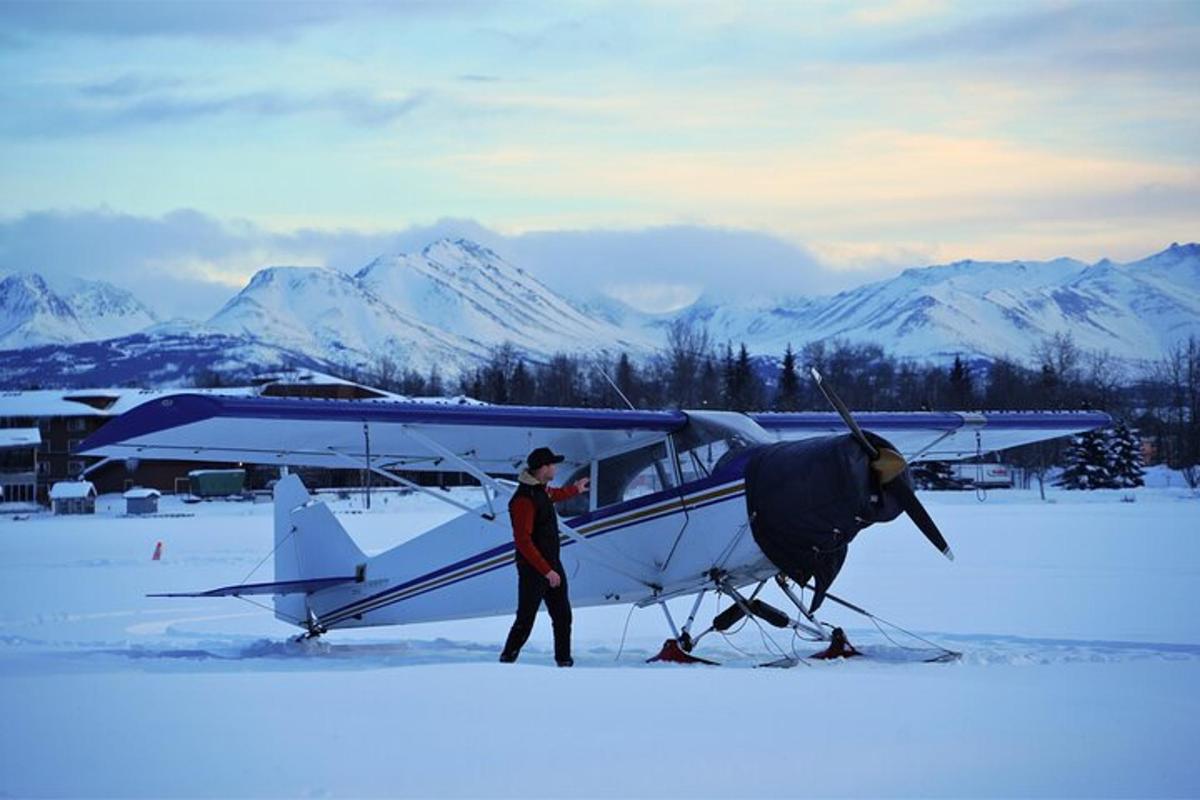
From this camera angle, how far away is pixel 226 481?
63.4m

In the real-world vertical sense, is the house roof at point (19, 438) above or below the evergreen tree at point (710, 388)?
below

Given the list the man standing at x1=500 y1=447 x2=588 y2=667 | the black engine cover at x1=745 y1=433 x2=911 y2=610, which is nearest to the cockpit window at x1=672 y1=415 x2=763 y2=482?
the black engine cover at x1=745 y1=433 x2=911 y2=610

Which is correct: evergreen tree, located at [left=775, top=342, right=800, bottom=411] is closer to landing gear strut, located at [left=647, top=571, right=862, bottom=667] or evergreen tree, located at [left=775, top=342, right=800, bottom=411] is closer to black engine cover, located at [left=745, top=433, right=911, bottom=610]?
landing gear strut, located at [left=647, top=571, right=862, bottom=667]

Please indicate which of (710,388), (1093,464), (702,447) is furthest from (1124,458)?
(702,447)

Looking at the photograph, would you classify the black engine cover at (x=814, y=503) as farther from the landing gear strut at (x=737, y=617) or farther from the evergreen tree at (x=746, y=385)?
the evergreen tree at (x=746, y=385)

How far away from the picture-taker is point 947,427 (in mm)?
12602

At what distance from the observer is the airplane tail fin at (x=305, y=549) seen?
493 inches

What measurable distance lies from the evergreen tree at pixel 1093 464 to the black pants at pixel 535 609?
57.6 meters

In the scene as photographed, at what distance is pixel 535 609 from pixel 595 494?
1972mm

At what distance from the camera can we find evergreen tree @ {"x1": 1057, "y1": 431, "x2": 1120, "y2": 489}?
2464 inches

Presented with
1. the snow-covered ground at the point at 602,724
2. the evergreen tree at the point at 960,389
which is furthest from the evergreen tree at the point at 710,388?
the snow-covered ground at the point at 602,724

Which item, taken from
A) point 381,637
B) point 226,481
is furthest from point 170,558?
point 226,481

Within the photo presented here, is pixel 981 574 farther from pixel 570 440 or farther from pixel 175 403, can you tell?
pixel 175 403

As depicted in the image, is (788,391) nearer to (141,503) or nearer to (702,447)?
(141,503)
